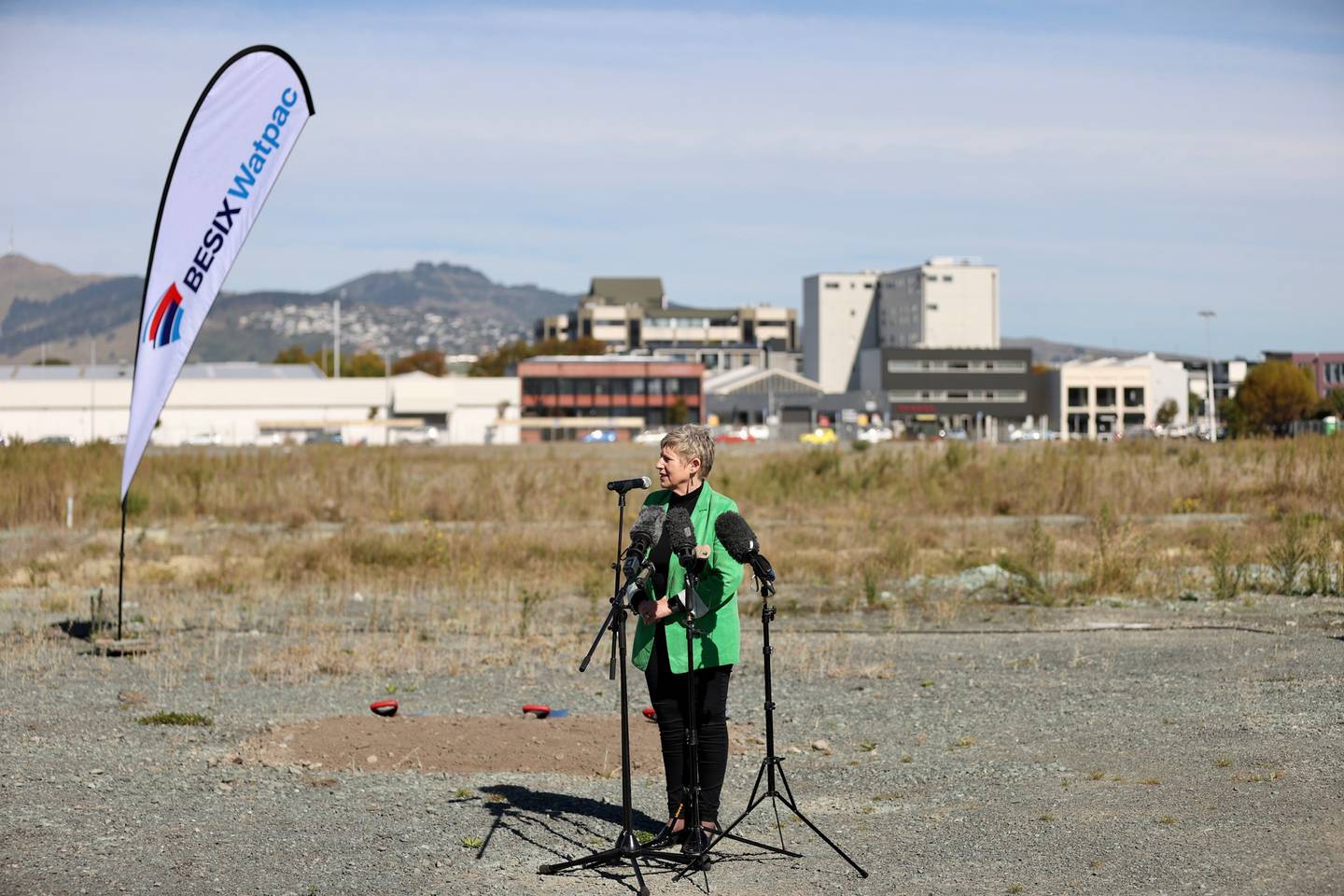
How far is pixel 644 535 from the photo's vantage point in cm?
676

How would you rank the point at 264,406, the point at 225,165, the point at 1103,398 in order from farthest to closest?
the point at 1103,398 < the point at 264,406 < the point at 225,165

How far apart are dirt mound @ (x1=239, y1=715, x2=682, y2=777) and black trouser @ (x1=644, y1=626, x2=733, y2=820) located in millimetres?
2239

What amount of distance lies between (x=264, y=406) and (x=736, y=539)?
10741cm

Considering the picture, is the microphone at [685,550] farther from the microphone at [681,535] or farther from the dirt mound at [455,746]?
the dirt mound at [455,746]

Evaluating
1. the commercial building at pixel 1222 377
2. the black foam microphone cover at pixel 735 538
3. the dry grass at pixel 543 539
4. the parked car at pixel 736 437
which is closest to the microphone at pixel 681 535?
the black foam microphone cover at pixel 735 538

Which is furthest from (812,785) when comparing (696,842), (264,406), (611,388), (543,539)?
(611,388)

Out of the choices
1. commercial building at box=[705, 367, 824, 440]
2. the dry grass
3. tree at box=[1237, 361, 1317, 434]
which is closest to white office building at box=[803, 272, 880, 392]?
commercial building at box=[705, 367, 824, 440]

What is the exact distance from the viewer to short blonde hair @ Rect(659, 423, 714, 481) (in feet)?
22.6

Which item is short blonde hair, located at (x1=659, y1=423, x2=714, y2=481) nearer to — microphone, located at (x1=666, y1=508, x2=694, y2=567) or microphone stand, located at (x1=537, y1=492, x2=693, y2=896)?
microphone, located at (x1=666, y1=508, x2=694, y2=567)

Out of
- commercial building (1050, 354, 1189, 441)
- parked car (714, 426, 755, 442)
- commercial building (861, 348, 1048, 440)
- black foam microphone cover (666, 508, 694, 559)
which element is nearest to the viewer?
black foam microphone cover (666, 508, 694, 559)

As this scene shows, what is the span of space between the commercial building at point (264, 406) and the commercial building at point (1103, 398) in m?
54.6

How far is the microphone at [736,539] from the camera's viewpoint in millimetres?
6707

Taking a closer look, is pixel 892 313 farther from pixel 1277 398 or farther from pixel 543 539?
pixel 543 539

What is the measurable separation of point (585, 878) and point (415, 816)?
58.9 inches
